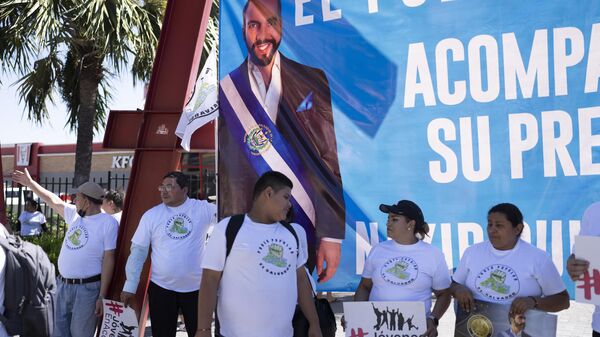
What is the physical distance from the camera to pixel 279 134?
5.48m

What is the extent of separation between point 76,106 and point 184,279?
9366 millimetres

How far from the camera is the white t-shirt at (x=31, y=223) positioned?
45.7 ft

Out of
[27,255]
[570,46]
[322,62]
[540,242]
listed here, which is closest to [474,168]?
[540,242]

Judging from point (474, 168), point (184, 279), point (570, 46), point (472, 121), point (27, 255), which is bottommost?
point (184, 279)

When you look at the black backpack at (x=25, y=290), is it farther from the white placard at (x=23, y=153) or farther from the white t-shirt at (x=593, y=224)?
the white placard at (x=23, y=153)

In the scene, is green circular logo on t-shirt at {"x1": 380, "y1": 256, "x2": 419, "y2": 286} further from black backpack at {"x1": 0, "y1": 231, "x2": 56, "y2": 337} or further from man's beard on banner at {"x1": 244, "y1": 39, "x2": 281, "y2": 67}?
man's beard on banner at {"x1": 244, "y1": 39, "x2": 281, "y2": 67}

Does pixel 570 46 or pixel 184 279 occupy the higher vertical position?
pixel 570 46

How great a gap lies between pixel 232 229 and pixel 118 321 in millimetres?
2302

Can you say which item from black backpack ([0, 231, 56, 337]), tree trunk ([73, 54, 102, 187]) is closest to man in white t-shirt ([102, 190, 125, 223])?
black backpack ([0, 231, 56, 337])

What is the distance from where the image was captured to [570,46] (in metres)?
4.51

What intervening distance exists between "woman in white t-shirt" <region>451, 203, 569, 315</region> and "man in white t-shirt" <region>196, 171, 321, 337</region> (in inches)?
40.8

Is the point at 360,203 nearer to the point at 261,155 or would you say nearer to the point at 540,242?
the point at 261,155

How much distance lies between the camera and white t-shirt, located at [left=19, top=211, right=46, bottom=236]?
13.9 meters

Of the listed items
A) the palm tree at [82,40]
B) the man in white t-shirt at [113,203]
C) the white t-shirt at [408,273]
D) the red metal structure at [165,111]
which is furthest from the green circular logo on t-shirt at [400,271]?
the palm tree at [82,40]
